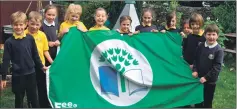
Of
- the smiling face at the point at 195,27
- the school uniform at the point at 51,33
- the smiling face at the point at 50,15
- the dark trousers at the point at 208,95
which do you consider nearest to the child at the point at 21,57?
the school uniform at the point at 51,33

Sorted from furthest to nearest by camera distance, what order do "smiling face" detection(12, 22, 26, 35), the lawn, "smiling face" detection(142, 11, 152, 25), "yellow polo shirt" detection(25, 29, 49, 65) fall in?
the lawn → "smiling face" detection(142, 11, 152, 25) → "yellow polo shirt" detection(25, 29, 49, 65) → "smiling face" detection(12, 22, 26, 35)

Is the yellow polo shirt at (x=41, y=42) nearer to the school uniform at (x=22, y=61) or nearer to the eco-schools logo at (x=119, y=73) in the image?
the school uniform at (x=22, y=61)

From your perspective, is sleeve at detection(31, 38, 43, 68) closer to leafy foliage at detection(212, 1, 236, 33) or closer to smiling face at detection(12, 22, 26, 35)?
smiling face at detection(12, 22, 26, 35)

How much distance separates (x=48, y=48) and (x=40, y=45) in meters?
0.15

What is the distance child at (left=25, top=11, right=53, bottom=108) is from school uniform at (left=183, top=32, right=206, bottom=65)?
1870 mm

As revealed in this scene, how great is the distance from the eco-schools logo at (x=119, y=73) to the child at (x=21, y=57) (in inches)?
28.9

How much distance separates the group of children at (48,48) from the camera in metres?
4.88

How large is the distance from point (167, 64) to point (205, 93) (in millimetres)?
653

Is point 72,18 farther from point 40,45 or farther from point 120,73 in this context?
point 120,73

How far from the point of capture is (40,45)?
5227 mm

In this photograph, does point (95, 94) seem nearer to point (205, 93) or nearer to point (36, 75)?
point (36, 75)

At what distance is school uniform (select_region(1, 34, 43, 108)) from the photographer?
4.86 meters

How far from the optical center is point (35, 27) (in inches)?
202

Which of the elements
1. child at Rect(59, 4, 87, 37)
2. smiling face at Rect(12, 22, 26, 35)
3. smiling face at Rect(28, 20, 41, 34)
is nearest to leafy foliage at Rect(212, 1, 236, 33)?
child at Rect(59, 4, 87, 37)
